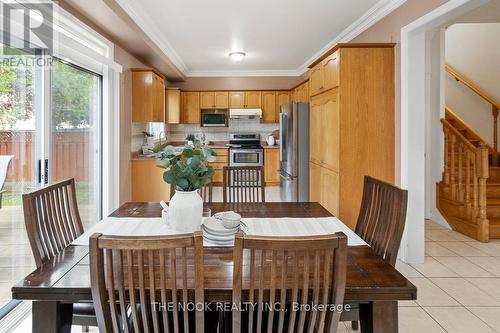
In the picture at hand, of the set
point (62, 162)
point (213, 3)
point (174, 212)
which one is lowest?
point (174, 212)

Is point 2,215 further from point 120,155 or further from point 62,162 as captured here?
point 120,155

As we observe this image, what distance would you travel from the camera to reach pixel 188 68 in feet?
22.3

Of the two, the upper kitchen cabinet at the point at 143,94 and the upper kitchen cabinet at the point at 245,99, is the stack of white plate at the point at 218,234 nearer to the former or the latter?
the upper kitchen cabinet at the point at 143,94

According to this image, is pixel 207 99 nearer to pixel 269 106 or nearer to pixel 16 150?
pixel 269 106

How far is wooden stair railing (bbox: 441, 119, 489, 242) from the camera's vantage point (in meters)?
3.82

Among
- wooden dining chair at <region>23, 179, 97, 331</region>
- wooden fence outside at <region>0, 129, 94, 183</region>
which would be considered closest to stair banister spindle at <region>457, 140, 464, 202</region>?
wooden dining chair at <region>23, 179, 97, 331</region>

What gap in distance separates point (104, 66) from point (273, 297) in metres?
3.53

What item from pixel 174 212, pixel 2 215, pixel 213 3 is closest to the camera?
pixel 174 212

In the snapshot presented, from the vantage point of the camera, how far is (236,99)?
23.9ft

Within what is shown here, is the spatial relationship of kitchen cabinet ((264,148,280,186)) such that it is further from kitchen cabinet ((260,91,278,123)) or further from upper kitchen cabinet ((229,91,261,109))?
upper kitchen cabinet ((229,91,261,109))

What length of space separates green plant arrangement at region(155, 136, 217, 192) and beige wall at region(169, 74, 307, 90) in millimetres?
5877

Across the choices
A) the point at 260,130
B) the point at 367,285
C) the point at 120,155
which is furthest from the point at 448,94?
the point at 367,285

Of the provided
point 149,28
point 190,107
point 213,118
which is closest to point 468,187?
point 149,28

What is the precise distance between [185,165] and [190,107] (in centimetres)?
588
